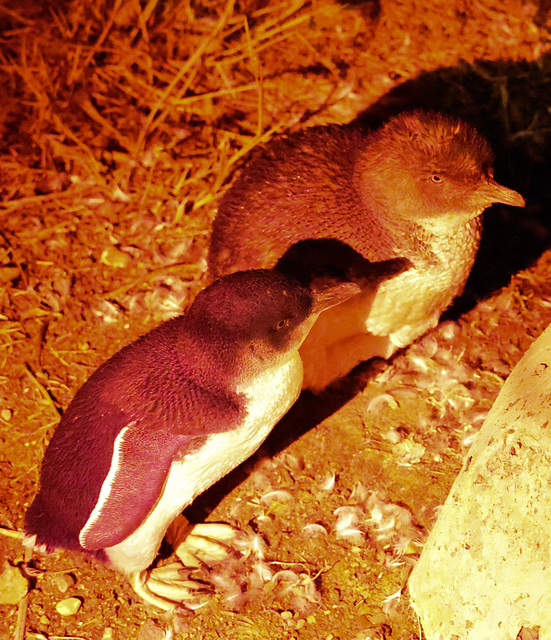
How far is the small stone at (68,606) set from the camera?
2.99 metres

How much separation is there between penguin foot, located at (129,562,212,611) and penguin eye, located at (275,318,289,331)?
1.29 metres

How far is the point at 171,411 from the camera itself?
2.59m

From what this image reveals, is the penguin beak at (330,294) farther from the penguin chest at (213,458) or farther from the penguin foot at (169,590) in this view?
the penguin foot at (169,590)

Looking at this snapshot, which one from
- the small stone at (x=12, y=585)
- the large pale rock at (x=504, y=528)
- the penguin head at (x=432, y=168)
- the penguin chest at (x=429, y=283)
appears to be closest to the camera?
the large pale rock at (x=504, y=528)

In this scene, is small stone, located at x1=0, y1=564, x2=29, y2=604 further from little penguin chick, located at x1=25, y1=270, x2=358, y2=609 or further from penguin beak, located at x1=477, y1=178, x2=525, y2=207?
penguin beak, located at x1=477, y1=178, x2=525, y2=207

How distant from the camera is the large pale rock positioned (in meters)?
2.23

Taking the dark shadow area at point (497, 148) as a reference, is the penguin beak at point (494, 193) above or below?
above

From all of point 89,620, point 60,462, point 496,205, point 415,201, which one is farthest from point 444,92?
point 89,620

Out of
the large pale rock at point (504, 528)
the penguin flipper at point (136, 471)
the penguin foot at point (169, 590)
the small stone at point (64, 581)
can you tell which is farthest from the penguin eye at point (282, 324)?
the small stone at point (64, 581)

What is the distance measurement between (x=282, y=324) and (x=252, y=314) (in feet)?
0.51

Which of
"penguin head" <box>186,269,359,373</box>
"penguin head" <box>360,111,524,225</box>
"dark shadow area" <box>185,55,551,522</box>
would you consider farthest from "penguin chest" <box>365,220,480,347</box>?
"penguin head" <box>186,269,359,373</box>

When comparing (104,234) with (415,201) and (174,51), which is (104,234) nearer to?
(174,51)

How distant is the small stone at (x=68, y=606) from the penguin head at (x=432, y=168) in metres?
2.27

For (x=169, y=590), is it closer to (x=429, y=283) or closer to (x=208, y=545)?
(x=208, y=545)
